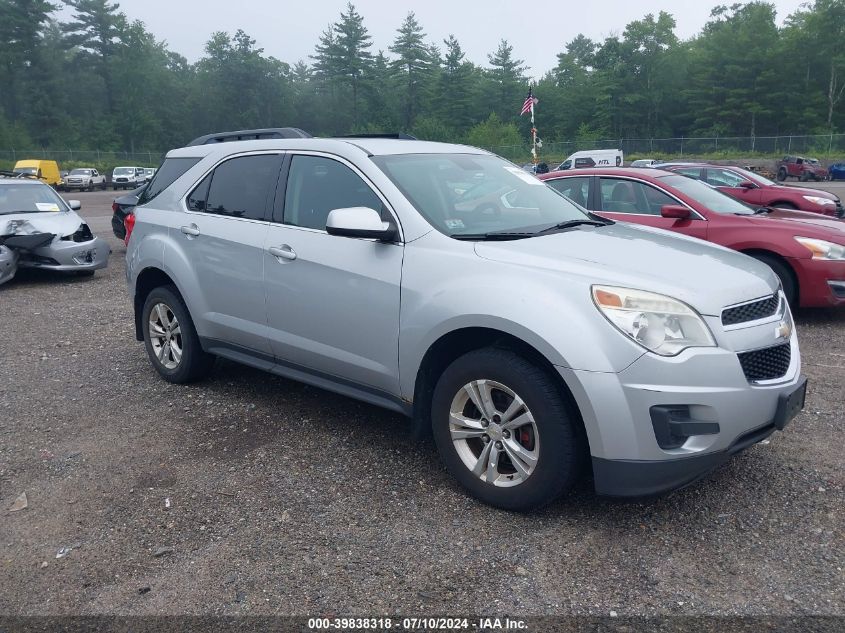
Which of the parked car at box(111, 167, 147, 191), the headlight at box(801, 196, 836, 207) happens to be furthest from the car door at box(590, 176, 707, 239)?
the parked car at box(111, 167, 147, 191)

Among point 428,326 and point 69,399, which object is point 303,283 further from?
point 69,399

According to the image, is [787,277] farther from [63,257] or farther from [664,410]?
[63,257]

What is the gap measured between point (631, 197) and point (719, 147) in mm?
50043

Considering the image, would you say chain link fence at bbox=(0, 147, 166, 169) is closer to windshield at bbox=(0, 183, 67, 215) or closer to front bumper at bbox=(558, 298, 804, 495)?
windshield at bbox=(0, 183, 67, 215)

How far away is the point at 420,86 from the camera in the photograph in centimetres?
7888

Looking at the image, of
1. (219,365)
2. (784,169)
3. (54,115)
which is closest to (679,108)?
(784,169)

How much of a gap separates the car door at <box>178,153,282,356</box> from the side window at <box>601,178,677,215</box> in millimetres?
4505

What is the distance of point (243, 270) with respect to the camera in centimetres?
468

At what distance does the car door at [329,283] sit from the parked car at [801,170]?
4461 centimetres

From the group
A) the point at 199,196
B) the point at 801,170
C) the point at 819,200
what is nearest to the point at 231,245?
the point at 199,196

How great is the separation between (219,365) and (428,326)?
3050 mm

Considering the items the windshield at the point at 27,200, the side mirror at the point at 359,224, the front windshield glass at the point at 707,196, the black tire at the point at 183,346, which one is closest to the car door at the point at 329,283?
the side mirror at the point at 359,224

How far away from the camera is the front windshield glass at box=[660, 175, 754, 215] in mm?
7875

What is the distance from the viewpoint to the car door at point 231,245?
464 centimetres
